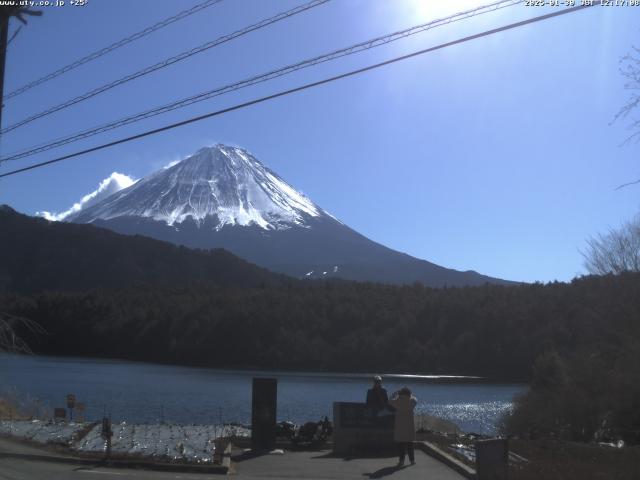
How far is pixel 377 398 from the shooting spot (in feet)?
50.6

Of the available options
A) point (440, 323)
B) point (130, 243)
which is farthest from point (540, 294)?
point (130, 243)

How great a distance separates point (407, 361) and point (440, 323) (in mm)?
5600

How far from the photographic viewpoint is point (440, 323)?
86938 millimetres

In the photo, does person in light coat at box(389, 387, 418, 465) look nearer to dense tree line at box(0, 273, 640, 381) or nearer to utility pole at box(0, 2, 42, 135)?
utility pole at box(0, 2, 42, 135)

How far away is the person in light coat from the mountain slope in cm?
12530

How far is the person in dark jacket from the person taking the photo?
1521 cm

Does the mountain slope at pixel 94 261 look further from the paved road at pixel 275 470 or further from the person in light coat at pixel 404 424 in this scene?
the person in light coat at pixel 404 424

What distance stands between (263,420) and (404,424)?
116 inches

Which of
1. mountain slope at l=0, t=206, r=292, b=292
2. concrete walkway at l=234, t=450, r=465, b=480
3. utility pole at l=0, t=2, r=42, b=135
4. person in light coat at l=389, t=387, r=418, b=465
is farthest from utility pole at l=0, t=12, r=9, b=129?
mountain slope at l=0, t=206, r=292, b=292

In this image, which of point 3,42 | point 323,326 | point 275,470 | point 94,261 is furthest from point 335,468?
point 94,261

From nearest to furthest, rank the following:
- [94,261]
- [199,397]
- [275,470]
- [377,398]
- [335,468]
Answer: [275,470], [335,468], [377,398], [199,397], [94,261]

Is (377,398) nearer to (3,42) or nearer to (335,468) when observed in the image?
(335,468)

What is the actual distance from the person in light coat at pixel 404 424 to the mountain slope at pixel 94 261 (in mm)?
125305

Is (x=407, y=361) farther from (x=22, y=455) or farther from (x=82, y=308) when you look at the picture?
(x=22, y=455)
